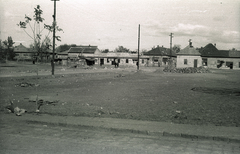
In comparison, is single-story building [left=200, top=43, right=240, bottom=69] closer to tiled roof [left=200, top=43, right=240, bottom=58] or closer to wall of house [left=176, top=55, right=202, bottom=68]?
tiled roof [left=200, top=43, right=240, bottom=58]

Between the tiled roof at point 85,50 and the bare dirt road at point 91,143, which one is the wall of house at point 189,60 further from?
the bare dirt road at point 91,143

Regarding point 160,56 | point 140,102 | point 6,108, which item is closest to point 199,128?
point 140,102

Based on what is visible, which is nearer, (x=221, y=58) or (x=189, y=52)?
(x=221, y=58)

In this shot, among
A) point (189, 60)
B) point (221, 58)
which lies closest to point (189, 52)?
point (189, 60)

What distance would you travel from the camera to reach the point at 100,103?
10555 mm

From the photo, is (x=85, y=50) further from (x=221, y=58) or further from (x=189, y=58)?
(x=221, y=58)

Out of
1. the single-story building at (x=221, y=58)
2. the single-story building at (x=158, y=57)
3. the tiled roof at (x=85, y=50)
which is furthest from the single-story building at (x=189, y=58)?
the tiled roof at (x=85, y=50)

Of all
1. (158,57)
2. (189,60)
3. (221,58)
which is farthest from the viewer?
(158,57)

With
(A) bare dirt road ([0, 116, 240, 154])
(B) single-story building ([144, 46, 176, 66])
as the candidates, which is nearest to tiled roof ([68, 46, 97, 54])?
(B) single-story building ([144, 46, 176, 66])

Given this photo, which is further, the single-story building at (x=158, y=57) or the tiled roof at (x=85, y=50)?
the tiled roof at (x=85, y=50)

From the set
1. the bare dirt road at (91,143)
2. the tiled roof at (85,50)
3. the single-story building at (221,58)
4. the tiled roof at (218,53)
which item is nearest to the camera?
the bare dirt road at (91,143)

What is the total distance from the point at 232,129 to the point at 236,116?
1.77 meters

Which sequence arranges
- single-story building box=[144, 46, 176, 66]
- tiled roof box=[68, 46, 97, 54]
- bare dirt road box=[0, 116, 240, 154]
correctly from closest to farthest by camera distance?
bare dirt road box=[0, 116, 240, 154]
single-story building box=[144, 46, 176, 66]
tiled roof box=[68, 46, 97, 54]

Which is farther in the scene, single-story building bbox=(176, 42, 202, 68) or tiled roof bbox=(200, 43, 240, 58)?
single-story building bbox=(176, 42, 202, 68)
